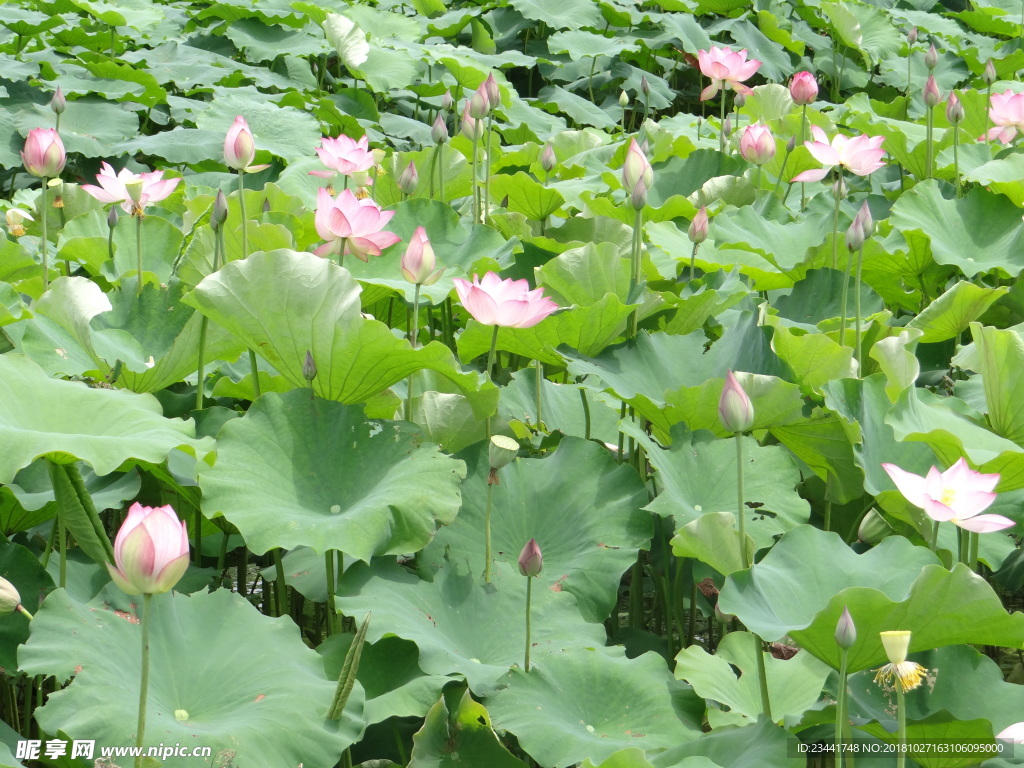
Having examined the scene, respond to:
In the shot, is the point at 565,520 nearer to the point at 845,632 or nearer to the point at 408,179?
the point at 845,632

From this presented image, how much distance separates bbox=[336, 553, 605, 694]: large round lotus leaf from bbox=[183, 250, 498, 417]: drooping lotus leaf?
24 centimetres

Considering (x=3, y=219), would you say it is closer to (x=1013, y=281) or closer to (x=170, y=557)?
(x=170, y=557)

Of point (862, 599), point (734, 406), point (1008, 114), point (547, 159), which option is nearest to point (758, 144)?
point (547, 159)

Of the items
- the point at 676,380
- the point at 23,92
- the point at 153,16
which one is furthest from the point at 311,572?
the point at 153,16

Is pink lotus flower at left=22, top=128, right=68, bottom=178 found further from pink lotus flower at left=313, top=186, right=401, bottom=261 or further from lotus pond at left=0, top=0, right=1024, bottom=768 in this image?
pink lotus flower at left=313, top=186, right=401, bottom=261

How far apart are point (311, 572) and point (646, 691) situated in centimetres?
44

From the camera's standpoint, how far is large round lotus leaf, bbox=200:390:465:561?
3.51 ft

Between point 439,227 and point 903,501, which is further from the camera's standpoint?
point 439,227

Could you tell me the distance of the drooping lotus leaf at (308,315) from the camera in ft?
3.83

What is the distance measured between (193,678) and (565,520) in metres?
0.48

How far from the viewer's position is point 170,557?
0.80 metres

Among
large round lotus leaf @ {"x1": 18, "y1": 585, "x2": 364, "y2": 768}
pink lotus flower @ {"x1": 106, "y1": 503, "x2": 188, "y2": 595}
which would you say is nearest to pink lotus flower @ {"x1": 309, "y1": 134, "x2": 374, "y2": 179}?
large round lotus leaf @ {"x1": 18, "y1": 585, "x2": 364, "y2": 768}

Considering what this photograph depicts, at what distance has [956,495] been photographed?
3.18 feet

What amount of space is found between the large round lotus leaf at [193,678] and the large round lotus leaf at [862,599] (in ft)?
1.31
